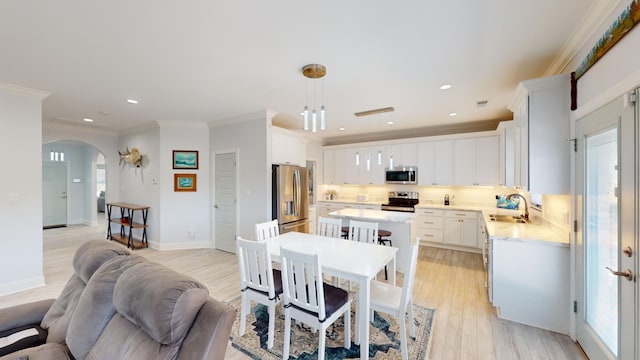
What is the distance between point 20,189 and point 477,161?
725 cm

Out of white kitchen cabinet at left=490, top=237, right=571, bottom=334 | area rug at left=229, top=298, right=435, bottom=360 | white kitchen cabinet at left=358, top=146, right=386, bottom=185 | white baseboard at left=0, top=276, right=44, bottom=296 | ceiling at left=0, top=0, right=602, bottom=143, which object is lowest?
area rug at left=229, top=298, right=435, bottom=360

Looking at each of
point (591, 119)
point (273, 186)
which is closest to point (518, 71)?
point (591, 119)

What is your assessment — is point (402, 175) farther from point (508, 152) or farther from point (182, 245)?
point (182, 245)

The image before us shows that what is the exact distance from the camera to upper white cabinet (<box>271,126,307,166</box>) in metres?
4.61

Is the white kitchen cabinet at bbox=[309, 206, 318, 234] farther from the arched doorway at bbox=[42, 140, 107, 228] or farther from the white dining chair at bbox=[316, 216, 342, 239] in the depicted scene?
the arched doorway at bbox=[42, 140, 107, 228]

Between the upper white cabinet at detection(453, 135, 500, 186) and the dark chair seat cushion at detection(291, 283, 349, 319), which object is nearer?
the dark chair seat cushion at detection(291, 283, 349, 319)

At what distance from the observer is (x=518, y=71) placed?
8.98 feet

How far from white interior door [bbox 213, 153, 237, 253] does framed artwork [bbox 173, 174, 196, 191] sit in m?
0.48

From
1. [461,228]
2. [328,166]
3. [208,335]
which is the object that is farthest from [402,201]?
[208,335]

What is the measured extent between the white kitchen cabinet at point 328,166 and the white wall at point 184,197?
Result: 2902 mm

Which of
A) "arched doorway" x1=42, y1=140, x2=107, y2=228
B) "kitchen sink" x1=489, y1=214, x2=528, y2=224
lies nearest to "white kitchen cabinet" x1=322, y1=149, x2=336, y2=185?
"kitchen sink" x1=489, y1=214, x2=528, y2=224

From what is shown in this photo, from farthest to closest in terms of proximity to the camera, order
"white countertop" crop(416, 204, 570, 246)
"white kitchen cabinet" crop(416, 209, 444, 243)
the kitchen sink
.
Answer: "white kitchen cabinet" crop(416, 209, 444, 243) < the kitchen sink < "white countertop" crop(416, 204, 570, 246)

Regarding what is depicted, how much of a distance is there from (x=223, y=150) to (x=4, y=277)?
10.8 ft

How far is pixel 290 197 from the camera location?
463cm
